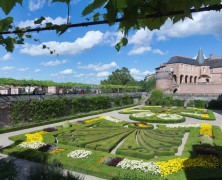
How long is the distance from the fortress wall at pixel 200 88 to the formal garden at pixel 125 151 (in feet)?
117

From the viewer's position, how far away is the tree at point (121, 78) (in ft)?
302

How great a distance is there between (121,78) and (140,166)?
82109 millimetres

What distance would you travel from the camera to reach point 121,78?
3691 inches

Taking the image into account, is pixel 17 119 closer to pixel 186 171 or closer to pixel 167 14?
pixel 186 171

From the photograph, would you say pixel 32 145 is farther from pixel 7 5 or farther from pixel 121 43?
pixel 7 5

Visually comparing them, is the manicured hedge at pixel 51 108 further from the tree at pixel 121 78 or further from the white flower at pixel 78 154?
the tree at pixel 121 78

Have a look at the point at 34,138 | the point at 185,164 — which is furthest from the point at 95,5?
the point at 34,138

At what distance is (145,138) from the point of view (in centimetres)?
1880

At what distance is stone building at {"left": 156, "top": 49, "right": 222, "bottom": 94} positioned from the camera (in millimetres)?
57906

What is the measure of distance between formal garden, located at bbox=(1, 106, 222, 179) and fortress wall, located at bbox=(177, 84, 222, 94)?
35.7 metres

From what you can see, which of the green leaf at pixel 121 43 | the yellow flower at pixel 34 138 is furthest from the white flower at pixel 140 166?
the green leaf at pixel 121 43

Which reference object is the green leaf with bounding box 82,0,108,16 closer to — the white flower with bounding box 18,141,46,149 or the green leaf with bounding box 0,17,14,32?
the green leaf with bounding box 0,17,14,32

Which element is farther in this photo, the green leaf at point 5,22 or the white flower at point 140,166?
the white flower at point 140,166

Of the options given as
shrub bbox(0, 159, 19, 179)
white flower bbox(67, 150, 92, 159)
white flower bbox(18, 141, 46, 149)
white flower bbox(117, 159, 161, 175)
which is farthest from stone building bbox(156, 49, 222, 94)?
shrub bbox(0, 159, 19, 179)
